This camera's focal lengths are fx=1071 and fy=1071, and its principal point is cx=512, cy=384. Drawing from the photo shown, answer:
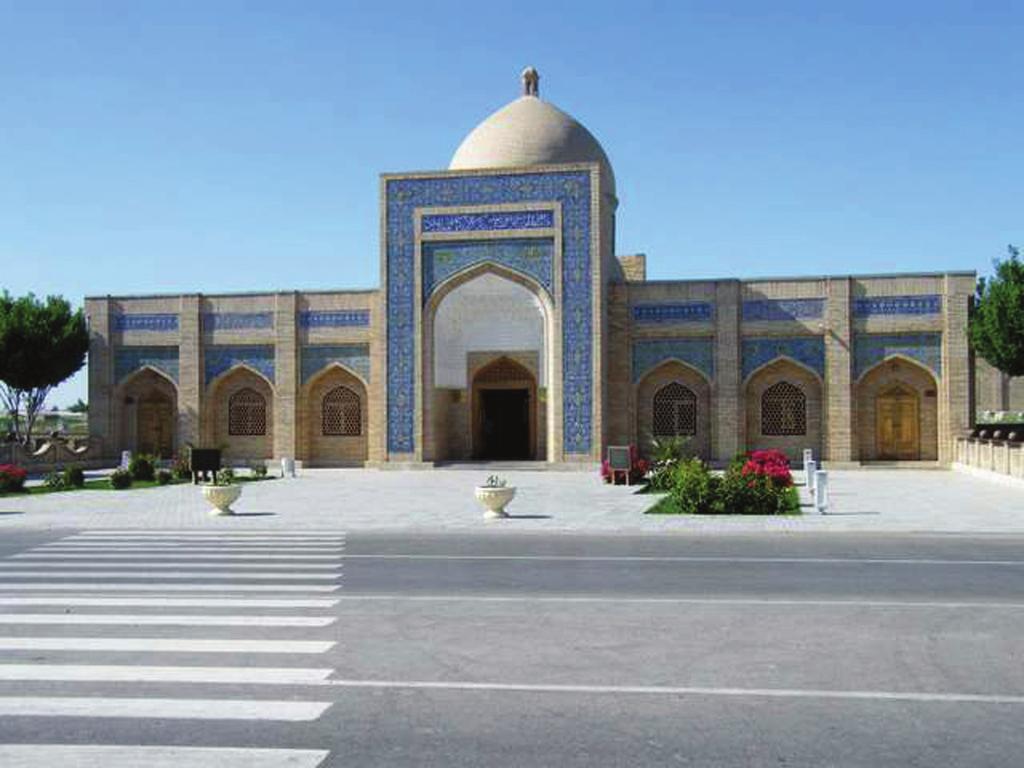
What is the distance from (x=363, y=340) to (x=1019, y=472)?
1851 centimetres

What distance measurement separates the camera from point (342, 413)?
3341 centimetres

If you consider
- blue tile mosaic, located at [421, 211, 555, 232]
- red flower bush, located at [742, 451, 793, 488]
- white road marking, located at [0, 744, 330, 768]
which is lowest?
white road marking, located at [0, 744, 330, 768]

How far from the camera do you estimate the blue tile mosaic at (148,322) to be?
3422 centimetres

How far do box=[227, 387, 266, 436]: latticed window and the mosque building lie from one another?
0.19 ft

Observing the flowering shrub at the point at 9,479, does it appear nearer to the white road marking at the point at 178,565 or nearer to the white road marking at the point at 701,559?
the white road marking at the point at 178,565

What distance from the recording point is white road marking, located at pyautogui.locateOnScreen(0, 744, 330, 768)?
17.1 feet

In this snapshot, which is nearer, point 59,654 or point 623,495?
point 59,654

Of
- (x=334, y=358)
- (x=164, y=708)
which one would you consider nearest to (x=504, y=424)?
(x=334, y=358)

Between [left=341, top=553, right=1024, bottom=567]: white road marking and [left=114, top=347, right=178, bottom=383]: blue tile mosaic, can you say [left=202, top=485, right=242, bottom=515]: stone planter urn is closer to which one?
[left=341, top=553, right=1024, bottom=567]: white road marking

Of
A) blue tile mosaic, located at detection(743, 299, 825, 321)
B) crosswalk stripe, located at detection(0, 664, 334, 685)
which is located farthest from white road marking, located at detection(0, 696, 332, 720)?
blue tile mosaic, located at detection(743, 299, 825, 321)

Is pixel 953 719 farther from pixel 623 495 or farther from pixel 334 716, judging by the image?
pixel 623 495

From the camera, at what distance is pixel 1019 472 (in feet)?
75.0

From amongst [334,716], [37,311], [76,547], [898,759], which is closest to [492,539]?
[76,547]

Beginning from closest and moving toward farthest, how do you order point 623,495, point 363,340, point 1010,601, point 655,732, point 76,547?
point 655,732 → point 1010,601 → point 76,547 → point 623,495 → point 363,340
